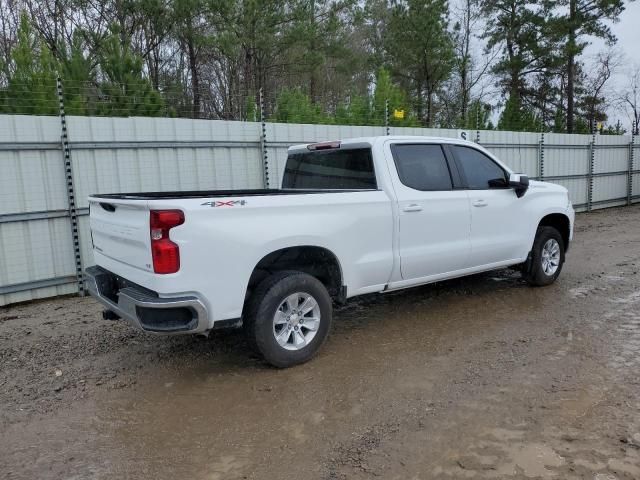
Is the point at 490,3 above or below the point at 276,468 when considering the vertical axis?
above

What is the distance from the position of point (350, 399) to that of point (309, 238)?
4.26 ft

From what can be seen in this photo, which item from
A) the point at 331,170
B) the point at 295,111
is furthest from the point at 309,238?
the point at 295,111

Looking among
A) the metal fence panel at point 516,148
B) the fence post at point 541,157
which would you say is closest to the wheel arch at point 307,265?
the metal fence panel at point 516,148

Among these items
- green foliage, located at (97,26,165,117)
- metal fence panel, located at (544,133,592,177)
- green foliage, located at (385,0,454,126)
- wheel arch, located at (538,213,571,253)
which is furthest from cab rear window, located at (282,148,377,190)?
green foliage, located at (385,0,454,126)

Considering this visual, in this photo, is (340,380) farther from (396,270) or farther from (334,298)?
(396,270)

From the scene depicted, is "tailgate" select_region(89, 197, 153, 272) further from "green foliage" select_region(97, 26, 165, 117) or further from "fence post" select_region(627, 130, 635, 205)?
"fence post" select_region(627, 130, 635, 205)

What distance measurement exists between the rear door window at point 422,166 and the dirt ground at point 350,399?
146 cm

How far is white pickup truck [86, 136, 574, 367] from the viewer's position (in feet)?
12.2

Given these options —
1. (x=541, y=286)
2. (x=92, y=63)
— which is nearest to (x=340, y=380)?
(x=541, y=286)

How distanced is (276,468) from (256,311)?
4.45ft

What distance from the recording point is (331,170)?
5543 millimetres

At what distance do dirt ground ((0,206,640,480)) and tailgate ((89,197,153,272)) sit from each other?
1.04 meters

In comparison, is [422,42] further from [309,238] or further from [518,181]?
[309,238]

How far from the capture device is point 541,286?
6.87 meters
